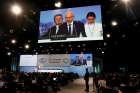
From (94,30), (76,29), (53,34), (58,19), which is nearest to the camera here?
(94,30)

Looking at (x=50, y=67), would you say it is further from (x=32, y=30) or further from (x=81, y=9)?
(x=81, y=9)

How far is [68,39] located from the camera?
13398mm

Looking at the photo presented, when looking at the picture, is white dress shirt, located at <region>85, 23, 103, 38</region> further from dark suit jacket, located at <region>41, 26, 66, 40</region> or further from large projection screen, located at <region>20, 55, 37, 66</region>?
large projection screen, located at <region>20, 55, 37, 66</region>

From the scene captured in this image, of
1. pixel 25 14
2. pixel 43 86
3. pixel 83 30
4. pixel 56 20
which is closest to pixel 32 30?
pixel 25 14

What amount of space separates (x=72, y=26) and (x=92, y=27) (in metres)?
1.20

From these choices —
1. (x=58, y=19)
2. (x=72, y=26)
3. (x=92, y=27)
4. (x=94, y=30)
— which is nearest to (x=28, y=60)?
(x=58, y=19)

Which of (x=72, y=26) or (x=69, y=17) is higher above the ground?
(x=69, y=17)

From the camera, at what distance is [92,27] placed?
1341cm

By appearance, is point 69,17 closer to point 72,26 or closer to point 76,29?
point 72,26

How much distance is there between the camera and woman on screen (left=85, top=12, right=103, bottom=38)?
13219 millimetres

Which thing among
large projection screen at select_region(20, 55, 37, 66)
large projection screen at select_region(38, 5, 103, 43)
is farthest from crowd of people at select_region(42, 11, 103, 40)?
large projection screen at select_region(20, 55, 37, 66)

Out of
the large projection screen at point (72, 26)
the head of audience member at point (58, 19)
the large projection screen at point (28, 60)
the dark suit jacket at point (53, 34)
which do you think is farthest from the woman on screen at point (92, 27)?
the large projection screen at point (28, 60)

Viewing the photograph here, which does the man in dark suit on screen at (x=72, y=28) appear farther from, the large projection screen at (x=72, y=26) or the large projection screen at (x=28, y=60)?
the large projection screen at (x=28, y=60)

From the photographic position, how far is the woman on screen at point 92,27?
13219mm
